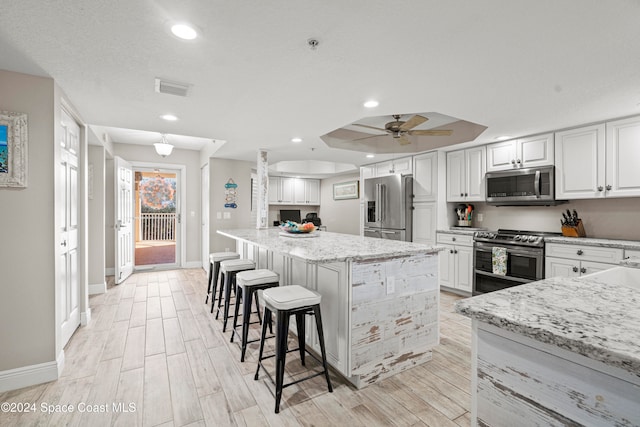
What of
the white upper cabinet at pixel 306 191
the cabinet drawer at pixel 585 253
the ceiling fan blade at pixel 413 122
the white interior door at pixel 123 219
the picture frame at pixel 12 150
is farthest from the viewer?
the white upper cabinet at pixel 306 191

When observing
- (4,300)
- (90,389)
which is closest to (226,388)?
(90,389)

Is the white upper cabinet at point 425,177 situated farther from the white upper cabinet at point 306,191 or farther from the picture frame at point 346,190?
the white upper cabinet at point 306,191

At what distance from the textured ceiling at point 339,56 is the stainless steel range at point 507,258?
140cm

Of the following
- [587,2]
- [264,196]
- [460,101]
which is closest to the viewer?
[587,2]

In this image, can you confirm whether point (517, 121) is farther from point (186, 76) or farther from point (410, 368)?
point (186, 76)

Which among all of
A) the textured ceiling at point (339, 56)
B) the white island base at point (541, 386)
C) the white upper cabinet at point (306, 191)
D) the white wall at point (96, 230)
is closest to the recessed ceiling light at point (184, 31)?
the textured ceiling at point (339, 56)

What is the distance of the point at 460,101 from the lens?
2.60m

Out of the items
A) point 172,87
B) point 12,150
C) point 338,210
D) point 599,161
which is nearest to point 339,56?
point 172,87

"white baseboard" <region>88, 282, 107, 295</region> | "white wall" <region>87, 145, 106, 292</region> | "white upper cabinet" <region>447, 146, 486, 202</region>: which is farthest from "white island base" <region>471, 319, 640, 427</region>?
"white baseboard" <region>88, 282, 107, 295</region>

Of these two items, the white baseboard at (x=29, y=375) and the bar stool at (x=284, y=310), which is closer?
the bar stool at (x=284, y=310)

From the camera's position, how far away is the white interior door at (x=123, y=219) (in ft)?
15.4

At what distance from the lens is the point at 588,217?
11.5 feet

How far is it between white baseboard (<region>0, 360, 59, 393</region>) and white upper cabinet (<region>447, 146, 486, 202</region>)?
4777mm

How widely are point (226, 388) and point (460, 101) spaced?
9.59 ft
